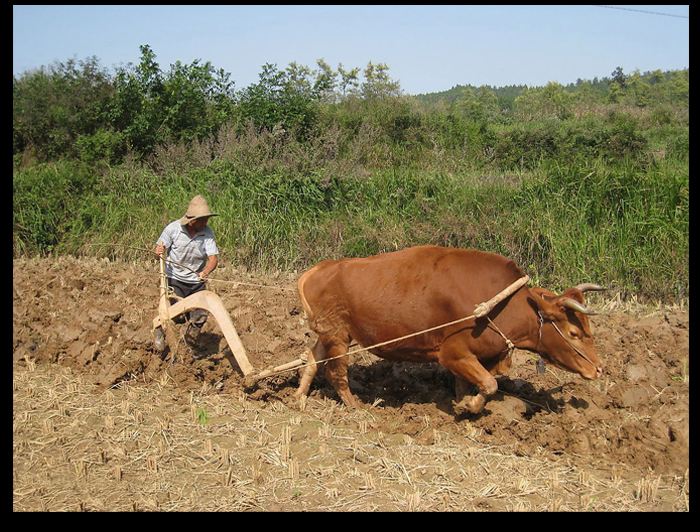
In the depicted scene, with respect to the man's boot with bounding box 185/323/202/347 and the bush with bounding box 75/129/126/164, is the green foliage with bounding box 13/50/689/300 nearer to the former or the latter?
the bush with bounding box 75/129/126/164

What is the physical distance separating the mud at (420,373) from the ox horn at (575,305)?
→ 95cm

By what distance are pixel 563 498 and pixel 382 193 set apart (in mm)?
9468

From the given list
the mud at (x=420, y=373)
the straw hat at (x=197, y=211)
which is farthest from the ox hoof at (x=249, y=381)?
the straw hat at (x=197, y=211)

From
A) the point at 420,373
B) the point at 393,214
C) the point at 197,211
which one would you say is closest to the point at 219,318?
the point at 197,211

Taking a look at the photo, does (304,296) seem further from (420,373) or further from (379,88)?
(379,88)

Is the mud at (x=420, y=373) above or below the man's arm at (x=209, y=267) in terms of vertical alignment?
below

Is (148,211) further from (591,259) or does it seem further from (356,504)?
(356,504)

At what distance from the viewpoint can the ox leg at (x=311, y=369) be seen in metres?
7.27

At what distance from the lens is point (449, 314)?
6.48m

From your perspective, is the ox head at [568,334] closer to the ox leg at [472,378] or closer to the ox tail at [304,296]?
the ox leg at [472,378]

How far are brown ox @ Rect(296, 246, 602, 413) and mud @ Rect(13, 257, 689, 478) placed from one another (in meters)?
0.42

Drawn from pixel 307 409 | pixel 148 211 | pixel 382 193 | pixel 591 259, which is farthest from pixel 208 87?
pixel 307 409

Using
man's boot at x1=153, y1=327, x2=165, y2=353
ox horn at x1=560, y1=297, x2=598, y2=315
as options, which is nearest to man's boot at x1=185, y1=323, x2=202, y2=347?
man's boot at x1=153, y1=327, x2=165, y2=353

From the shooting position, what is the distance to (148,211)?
15500 mm
